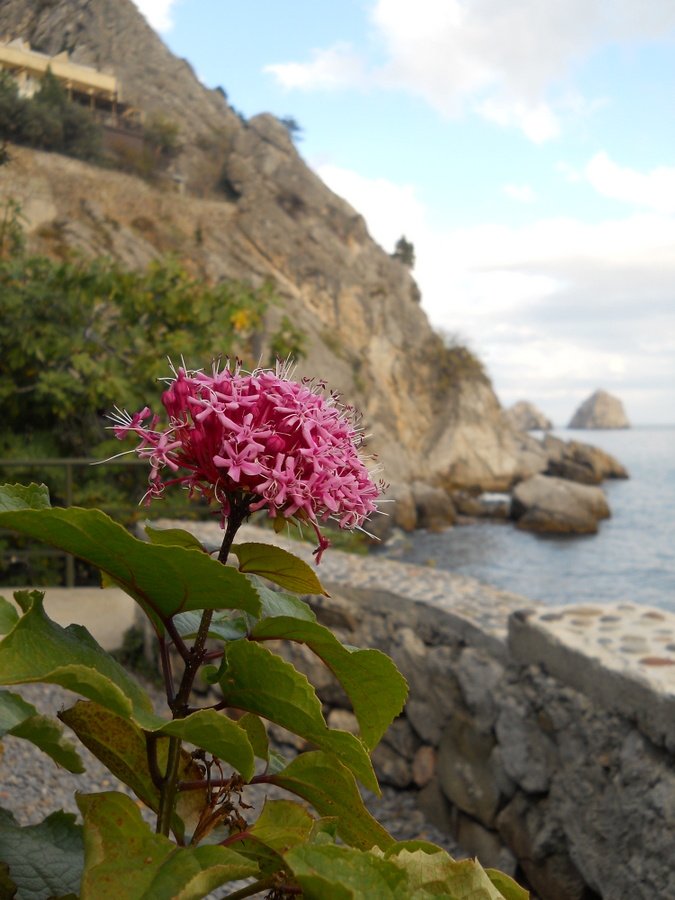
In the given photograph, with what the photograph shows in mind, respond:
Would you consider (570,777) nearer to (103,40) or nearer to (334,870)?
(334,870)

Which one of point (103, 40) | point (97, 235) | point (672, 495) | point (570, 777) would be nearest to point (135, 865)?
point (570, 777)

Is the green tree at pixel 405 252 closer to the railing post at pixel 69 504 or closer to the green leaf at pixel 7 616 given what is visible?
the railing post at pixel 69 504

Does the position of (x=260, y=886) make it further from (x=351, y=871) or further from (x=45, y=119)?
(x=45, y=119)

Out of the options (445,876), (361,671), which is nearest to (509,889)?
(445,876)

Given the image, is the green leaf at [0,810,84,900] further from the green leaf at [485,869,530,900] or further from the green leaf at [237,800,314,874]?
the green leaf at [485,869,530,900]

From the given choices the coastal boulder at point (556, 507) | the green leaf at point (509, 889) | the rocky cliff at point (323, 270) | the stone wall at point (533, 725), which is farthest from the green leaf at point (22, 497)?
the coastal boulder at point (556, 507)

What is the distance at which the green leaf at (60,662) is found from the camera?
27.0 inches

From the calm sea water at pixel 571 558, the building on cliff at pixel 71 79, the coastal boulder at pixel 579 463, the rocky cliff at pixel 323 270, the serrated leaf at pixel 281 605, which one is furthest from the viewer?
the coastal boulder at pixel 579 463

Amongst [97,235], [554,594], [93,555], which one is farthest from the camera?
[97,235]

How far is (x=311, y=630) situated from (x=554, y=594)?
40.8 feet

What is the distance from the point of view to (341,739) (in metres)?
0.85

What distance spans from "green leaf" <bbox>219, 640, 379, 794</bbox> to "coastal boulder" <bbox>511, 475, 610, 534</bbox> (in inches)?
725

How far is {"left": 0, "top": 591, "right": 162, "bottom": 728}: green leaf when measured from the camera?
27.0 inches

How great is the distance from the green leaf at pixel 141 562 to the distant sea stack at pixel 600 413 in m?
89.9
